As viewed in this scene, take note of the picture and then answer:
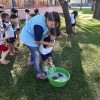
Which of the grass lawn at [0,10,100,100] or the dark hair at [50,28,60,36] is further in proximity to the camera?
the grass lawn at [0,10,100,100]

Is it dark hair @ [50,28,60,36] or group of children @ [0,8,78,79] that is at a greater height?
dark hair @ [50,28,60,36]

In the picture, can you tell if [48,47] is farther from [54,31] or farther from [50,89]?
[50,89]

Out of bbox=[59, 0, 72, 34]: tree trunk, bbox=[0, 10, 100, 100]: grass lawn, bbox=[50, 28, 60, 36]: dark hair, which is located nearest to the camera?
bbox=[50, 28, 60, 36]: dark hair

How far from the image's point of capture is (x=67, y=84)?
3.88 m

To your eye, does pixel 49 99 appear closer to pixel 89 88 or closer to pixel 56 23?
pixel 89 88

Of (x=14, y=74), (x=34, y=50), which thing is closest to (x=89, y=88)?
(x=34, y=50)

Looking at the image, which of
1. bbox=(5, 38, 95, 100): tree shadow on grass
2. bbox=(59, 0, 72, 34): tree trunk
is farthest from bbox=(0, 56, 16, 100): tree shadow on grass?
bbox=(59, 0, 72, 34): tree trunk

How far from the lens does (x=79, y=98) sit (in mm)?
3479

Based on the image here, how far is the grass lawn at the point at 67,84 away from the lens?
3.54 metres

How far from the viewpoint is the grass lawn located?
354cm

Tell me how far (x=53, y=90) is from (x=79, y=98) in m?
0.49

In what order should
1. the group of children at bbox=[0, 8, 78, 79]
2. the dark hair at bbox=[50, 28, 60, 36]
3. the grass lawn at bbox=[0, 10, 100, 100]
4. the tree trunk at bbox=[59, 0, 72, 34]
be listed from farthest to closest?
1. the tree trunk at bbox=[59, 0, 72, 34]
2. the group of children at bbox=[0, 8, 78, 79]
3. the grass lawn at bbox=[0, 10, 100, 100]
4. the dark hair at bbox=[50, 28, 60, 36]

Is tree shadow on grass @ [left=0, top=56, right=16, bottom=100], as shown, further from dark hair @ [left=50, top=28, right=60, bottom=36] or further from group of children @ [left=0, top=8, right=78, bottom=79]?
dark hair @ [left=50, top=28, right=60, bottom=36]

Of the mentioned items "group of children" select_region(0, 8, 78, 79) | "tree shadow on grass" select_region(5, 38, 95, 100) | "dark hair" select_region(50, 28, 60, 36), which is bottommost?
"tree shadow on grass" select_region(5, 38, 95, 100)
